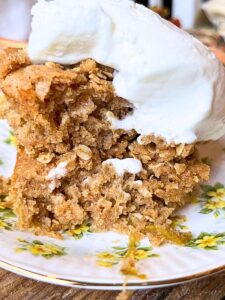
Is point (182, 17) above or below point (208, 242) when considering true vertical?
below

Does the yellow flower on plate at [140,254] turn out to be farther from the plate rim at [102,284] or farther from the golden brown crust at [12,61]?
the golden brown crust at [12,61]

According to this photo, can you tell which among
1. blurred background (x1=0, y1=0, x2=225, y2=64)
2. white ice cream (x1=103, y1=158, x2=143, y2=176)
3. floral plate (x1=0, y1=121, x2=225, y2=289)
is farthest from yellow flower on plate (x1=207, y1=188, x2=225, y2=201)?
blurred background (x1=0, y1=0, x2=225, y2=64)

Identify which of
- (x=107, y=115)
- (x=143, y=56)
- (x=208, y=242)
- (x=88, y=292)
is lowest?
(x=88, y=292)

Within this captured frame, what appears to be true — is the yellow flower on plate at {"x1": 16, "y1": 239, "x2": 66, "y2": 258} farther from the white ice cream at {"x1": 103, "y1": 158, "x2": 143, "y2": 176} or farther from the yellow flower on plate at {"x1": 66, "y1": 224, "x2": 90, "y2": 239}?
the white ice cream at {"x1": 103, "y1": 158, "x2": 143, "y2": 176}

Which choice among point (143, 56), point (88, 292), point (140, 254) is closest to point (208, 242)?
point (140, 254)

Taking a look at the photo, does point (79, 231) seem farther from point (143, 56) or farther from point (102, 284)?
point (143, 56)

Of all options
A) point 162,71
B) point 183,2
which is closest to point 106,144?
point 162,71

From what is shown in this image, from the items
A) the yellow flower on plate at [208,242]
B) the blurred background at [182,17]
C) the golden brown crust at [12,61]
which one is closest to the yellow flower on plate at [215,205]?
the yellow flower on plate at [208,242]

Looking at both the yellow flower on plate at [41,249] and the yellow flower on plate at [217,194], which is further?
the yellow flower on plate at [217,194]
